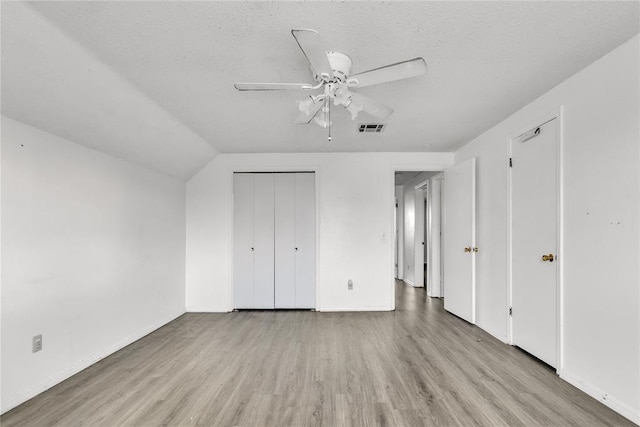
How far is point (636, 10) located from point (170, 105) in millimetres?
3178

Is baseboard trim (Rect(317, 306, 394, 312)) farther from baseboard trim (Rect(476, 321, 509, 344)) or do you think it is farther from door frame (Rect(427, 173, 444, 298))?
door frame (Rect(427, 173, 444, 298))

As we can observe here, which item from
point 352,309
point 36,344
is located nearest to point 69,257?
point 36,344

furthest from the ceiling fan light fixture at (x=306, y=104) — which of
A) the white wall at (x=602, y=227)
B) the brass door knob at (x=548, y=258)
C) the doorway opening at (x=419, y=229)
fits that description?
the doorway opening at (x=419, y=229)

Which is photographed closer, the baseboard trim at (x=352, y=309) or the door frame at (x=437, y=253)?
the baseboard trim at (x=352, y=309)

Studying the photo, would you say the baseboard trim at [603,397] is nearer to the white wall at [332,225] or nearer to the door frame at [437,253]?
the white wall at [332,225]

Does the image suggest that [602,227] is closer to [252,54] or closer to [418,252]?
[252,54]

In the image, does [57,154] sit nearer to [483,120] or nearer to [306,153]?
[306,153]

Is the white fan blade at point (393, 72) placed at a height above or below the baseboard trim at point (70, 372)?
above

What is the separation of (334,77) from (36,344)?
278 cm

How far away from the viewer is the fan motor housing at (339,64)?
5.59 ft

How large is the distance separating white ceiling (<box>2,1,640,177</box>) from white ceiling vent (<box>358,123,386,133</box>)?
0.27 m

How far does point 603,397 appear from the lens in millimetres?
1919

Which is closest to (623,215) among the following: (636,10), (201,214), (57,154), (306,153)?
(636,10)

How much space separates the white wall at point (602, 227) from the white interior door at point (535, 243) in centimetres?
15
